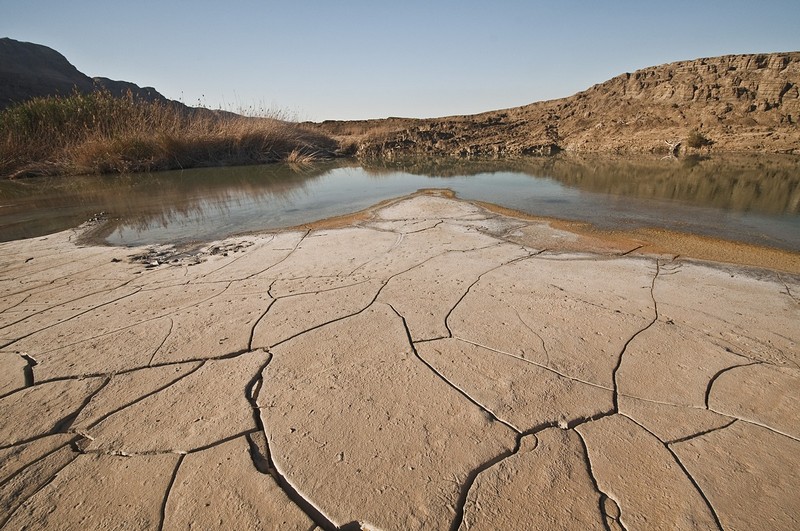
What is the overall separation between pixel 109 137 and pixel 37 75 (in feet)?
110

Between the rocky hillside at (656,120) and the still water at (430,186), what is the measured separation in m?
2.70

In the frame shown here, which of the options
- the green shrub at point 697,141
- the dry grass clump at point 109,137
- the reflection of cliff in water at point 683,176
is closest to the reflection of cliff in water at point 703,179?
the reflection of cliff in water at point 683,176

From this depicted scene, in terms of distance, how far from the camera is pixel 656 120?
14.2 m

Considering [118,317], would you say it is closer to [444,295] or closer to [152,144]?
[444,295]

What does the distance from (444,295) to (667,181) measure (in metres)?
7.30

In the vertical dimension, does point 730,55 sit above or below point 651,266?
above

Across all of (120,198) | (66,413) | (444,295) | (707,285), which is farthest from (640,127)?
(66,413)

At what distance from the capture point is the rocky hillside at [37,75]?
2591cm

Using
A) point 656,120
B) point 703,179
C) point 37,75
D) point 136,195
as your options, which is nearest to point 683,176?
point 703,179

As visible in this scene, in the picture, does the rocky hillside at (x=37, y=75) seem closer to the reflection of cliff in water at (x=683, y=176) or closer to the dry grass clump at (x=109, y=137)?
the dry grass clump at (x=109, y=137)

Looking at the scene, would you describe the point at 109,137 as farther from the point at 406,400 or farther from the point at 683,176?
the point at 683,176

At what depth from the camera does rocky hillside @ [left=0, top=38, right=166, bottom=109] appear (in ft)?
85.0

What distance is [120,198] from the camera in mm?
7008

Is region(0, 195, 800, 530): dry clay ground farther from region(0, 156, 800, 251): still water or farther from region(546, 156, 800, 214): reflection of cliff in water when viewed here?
region(546, 156, 800, 214): reflection of cliff in water
